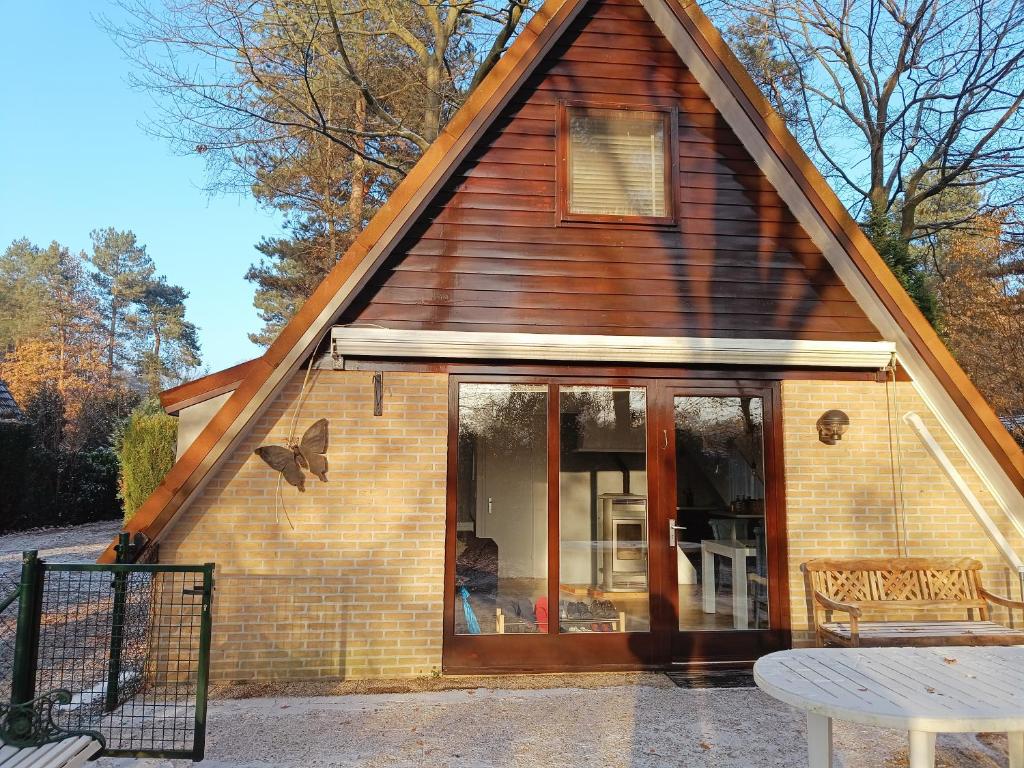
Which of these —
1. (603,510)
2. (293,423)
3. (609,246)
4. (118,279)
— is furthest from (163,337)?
(603,510)

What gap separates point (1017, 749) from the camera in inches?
141

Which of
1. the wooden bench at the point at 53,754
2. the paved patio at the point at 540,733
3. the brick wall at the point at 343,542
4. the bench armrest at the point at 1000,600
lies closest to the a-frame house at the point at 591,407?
the brick wall at the point at 343,542

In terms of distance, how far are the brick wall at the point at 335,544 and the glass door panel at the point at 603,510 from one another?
1.10 meters

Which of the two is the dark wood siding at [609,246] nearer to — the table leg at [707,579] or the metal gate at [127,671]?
the table leg at [707,579]

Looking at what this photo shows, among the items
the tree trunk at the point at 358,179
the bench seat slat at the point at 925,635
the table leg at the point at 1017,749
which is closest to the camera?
the table leg at the point at 1017,749

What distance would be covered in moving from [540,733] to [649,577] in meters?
1.90

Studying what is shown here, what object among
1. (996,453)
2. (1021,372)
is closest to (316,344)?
(996,453)

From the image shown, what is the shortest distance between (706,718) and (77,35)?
37.8ft

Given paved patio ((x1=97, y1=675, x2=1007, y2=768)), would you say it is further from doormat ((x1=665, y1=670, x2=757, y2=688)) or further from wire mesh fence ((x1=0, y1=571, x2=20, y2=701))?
wire mesh fence ((x1=0, y1=571, x2=20, y2=701))

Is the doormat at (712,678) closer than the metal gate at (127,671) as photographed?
No

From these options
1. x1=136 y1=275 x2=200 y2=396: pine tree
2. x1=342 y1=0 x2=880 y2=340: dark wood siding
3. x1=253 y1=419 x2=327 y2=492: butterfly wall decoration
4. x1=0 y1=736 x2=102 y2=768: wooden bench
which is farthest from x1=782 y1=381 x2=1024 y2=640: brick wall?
x1=136 y1=275 x2=200 y2=396: pine tree

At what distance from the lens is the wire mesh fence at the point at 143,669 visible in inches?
159

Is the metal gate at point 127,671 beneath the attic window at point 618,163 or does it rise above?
beneath

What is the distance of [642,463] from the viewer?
6.25 m
